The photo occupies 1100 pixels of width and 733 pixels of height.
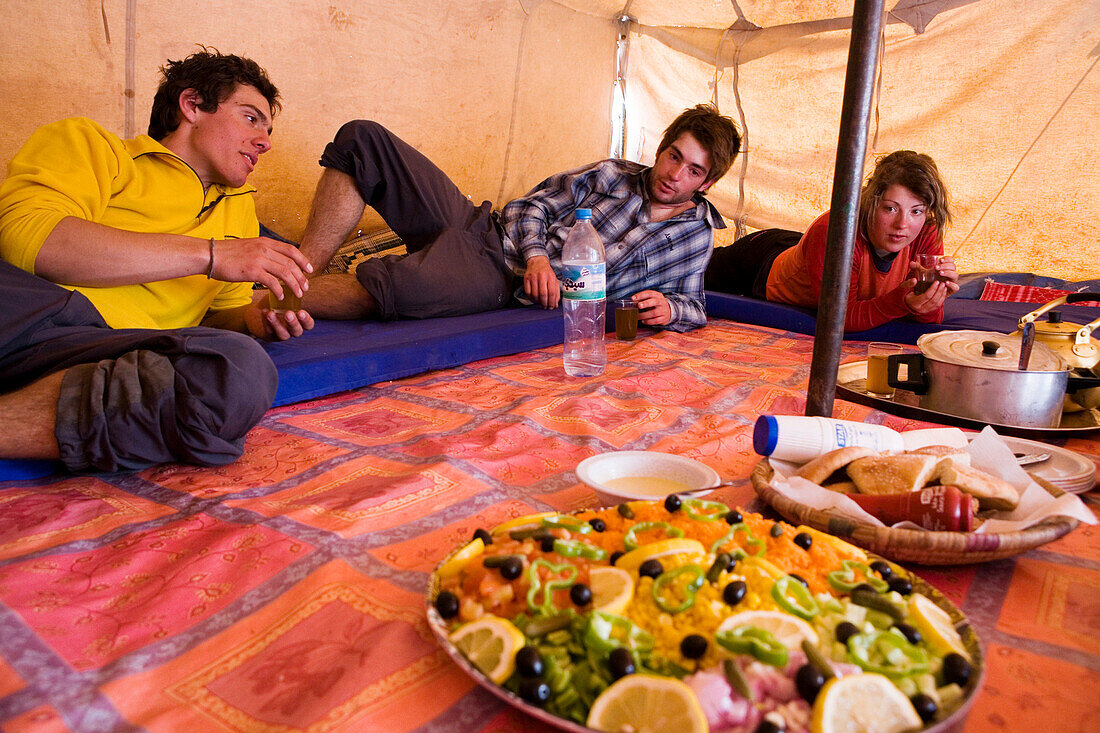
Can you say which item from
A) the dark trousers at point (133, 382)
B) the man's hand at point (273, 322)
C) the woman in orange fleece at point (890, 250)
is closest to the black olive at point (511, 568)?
the dark trousers at point (133, 382)

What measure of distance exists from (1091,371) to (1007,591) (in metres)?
1.02

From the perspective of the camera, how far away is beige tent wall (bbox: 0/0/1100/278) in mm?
2596

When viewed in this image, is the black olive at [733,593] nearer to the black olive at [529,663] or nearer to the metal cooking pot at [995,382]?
the black olive at [529,663]

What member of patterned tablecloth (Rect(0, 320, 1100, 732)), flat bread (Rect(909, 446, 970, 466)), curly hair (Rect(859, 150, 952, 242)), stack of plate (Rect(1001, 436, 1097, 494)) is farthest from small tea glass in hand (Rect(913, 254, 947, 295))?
flat bread (Rect(909, 446, 970, 466))

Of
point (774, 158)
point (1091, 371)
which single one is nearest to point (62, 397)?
point (1091, 371)

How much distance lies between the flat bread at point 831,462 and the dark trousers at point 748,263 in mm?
2413

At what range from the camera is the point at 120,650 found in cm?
76

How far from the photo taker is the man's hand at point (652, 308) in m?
2.69

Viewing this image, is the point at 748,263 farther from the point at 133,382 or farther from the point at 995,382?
the point at 133,382

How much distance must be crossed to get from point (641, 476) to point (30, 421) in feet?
3.53

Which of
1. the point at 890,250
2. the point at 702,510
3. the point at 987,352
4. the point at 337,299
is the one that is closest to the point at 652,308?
the point at 890,250

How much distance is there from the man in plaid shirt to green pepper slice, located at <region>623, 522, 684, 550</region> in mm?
1772

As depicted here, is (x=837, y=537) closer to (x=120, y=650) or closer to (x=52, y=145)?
(x=120, y=650)

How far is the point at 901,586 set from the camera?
69cm
